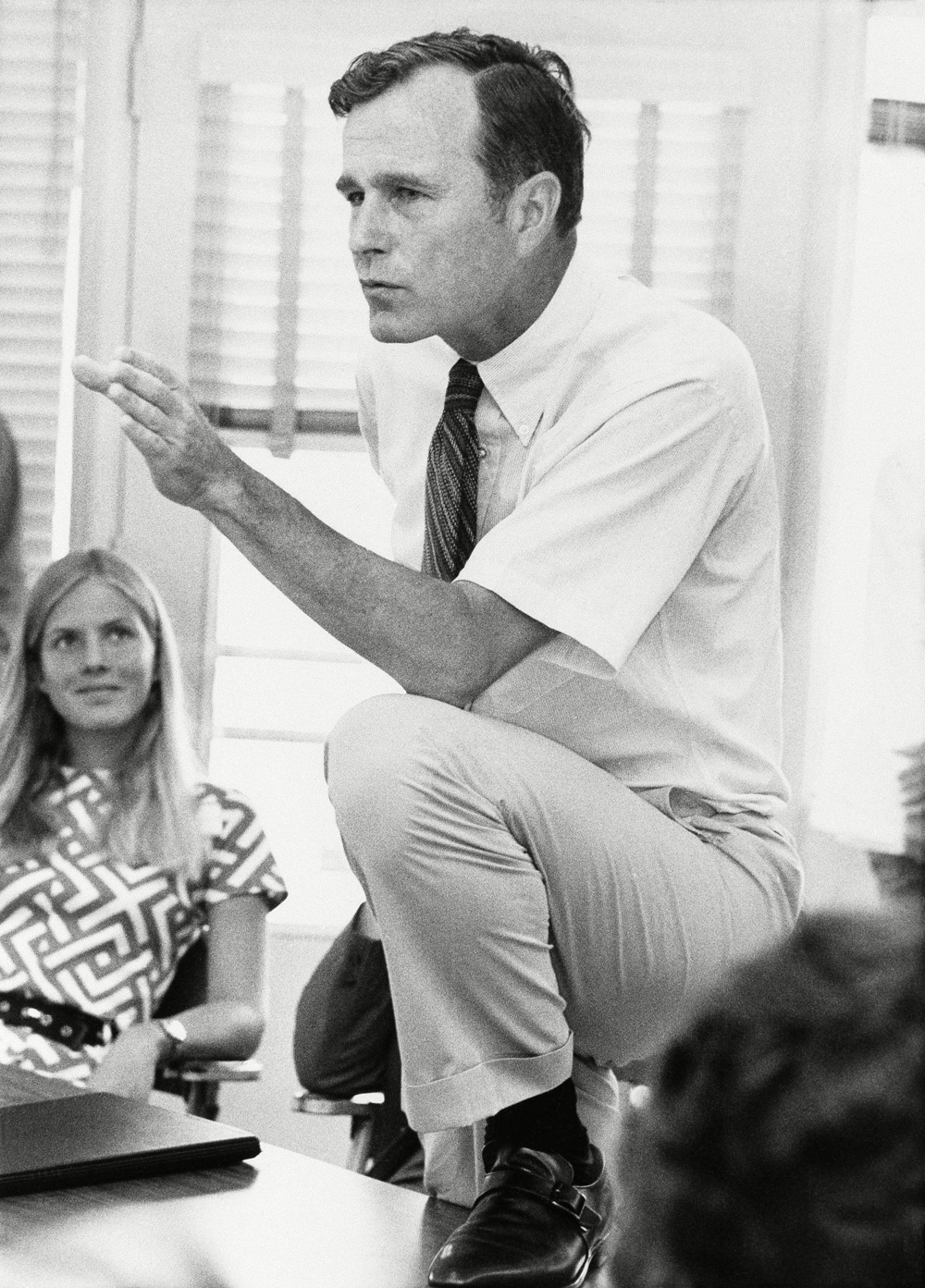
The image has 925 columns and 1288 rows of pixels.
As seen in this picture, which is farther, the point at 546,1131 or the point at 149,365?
the point at 149,365

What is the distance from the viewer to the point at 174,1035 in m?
2.31

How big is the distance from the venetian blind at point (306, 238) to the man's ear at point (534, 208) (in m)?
0.96

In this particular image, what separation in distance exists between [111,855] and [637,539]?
1071 millimetres

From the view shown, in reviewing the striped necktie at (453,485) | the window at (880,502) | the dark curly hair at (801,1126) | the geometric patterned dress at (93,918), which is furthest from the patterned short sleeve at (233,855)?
the dark curly hair at (801,1126)

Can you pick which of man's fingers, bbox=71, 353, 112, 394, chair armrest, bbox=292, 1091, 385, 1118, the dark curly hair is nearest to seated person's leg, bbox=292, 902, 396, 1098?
chair armrest, bbox=292, 1091, 385, 1118

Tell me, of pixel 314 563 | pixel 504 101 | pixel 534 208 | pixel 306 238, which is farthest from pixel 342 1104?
pixel 306 238

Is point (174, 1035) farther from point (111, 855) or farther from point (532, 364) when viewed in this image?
point (532, 364)

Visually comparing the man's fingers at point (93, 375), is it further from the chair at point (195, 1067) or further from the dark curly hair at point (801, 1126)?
the dark curly hair at point (801, 1126)

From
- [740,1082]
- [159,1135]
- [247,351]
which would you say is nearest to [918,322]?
[247,351]

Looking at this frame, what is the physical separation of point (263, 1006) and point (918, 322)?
58.0 inches

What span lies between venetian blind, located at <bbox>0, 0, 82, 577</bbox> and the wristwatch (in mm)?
935

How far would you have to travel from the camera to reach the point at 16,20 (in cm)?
294

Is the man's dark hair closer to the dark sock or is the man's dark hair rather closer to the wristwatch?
the dark sock

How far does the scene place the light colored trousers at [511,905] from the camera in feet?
5.03
